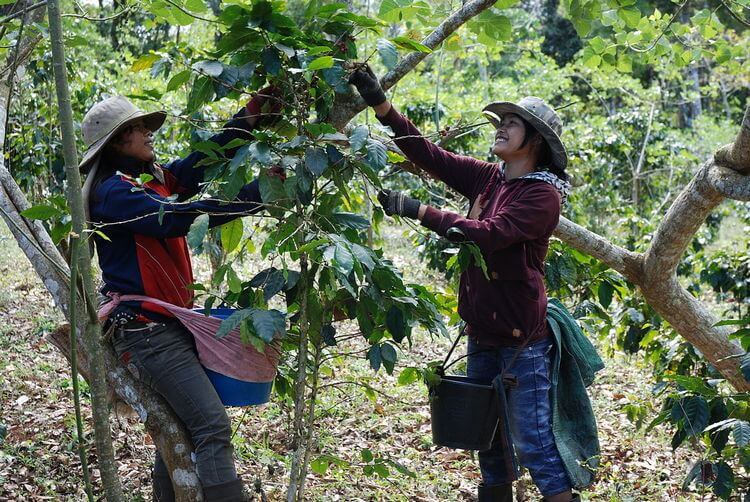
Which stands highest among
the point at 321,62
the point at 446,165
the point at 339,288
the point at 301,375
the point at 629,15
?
the point at 629,15

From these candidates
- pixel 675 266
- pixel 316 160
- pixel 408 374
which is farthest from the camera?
pixel 675 266

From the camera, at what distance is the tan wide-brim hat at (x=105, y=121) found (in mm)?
2926

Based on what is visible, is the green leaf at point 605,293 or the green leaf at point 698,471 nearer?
the green leaf at point 698,471

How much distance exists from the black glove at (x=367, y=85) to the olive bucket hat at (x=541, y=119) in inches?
17.0

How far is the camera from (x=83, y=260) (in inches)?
93.7

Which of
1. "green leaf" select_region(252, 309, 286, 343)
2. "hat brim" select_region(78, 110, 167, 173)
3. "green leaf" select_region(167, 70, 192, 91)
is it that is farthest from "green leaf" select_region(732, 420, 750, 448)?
"hat brim" select_region(78, 110, 167, 173)

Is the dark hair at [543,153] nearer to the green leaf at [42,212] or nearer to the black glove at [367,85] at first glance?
the black glove at [367,85]

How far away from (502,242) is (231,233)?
40.5 inches

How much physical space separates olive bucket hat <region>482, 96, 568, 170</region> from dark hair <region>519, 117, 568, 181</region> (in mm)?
29

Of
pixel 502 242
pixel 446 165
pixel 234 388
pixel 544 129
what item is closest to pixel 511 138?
pixel 544 129

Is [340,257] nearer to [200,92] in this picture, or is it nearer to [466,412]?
[200,92]

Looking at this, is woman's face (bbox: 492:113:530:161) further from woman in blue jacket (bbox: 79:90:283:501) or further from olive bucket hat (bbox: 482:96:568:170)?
woman in blue jacket (bbox: 79:90:283:501)

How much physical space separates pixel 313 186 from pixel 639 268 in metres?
1.99

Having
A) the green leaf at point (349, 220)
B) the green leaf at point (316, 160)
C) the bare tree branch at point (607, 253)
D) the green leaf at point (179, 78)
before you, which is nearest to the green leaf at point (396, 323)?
the green leaf at point (349, 220)
